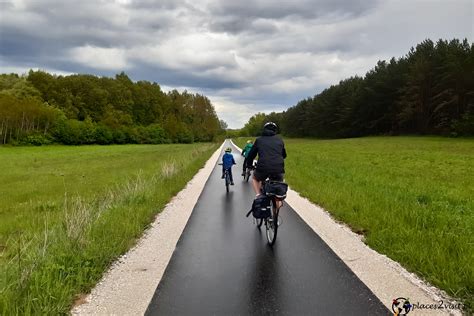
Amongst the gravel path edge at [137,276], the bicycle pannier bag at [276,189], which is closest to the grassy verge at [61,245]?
the gravel path edge at [137,276]

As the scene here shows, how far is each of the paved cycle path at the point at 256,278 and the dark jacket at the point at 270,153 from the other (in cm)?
130

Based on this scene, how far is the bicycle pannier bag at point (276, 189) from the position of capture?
6.83 m

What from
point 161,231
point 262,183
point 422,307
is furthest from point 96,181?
point 422,307

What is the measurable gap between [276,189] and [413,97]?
58.9 metres

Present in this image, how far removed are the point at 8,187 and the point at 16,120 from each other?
210 ft

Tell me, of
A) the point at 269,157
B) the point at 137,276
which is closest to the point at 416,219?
the point at 269,157

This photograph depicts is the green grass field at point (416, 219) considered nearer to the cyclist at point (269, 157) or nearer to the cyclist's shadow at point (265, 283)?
the cyclist's shadow at point (265, 283)

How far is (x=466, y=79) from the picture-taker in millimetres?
51656

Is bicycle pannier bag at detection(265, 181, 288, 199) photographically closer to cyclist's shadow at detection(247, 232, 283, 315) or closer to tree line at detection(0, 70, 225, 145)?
cyclist's shadow at detection(247, 232, 283, 315)

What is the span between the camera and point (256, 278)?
16.4ft

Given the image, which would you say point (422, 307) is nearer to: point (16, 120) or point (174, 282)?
point (174, 282)

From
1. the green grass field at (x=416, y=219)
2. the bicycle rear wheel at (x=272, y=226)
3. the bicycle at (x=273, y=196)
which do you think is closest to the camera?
the green grass field at (x=416, y=219)
